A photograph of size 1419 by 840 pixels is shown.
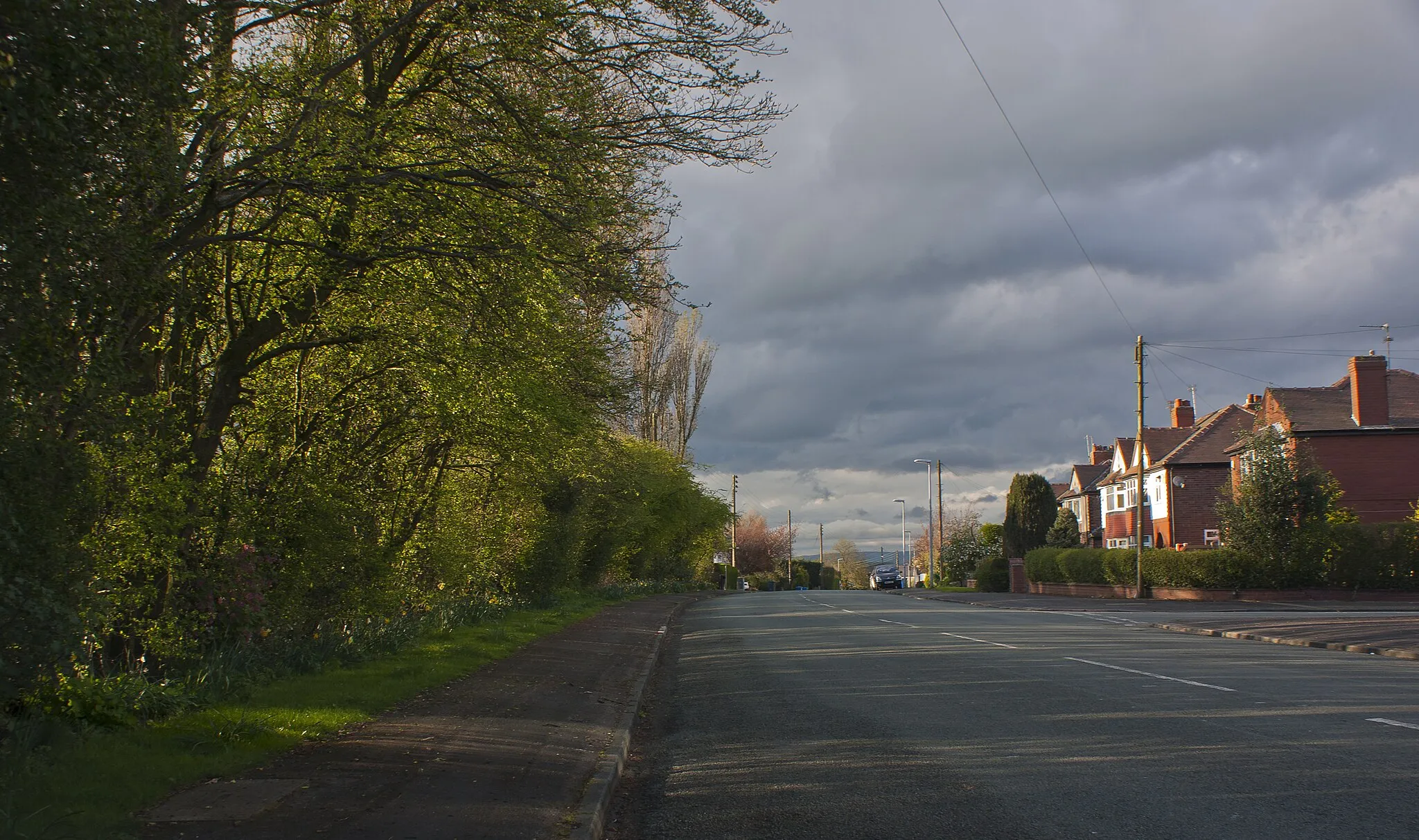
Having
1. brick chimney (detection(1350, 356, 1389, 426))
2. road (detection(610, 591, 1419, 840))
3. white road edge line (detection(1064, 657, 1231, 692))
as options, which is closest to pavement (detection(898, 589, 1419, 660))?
road (detection(610, 591, 1419, 840))

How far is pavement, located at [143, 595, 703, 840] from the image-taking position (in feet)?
19.9

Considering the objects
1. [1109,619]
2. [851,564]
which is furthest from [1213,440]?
[851,564]

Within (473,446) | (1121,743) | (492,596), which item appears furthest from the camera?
(492,596)

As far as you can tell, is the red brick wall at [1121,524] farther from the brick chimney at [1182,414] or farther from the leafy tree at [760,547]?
the leafy tree at [760,547]

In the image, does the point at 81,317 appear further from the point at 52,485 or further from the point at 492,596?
the point at 492,596

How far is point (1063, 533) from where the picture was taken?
6134 centimetres

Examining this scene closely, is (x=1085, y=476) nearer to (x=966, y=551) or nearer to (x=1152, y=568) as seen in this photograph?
(x=966, y=551)

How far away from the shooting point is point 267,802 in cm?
651

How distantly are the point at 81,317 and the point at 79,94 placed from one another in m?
1.29

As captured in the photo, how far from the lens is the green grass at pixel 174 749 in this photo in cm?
569

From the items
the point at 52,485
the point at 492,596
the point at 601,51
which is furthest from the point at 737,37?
the point at 492,596

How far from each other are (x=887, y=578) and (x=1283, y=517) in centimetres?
4663

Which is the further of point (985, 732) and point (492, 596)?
point (492, 596)

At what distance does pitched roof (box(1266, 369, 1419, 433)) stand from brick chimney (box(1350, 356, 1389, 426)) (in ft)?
1.18
